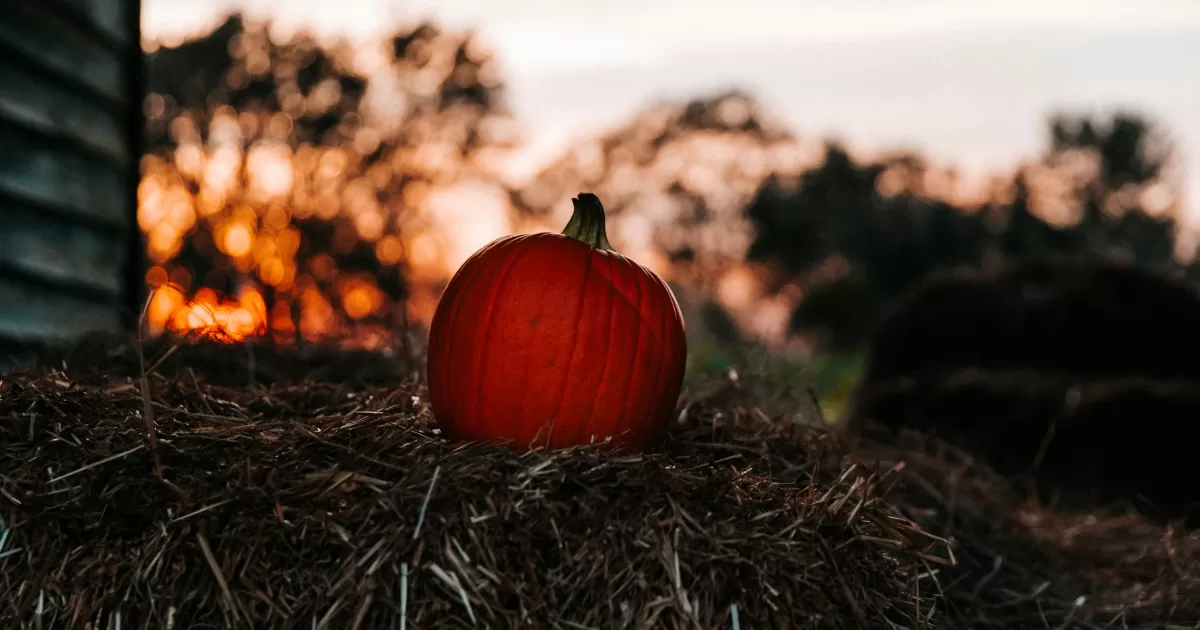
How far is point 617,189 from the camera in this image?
32.5 metres

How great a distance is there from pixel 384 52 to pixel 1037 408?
1980 centimetres

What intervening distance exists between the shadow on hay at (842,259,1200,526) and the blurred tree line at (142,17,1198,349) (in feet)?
1.62

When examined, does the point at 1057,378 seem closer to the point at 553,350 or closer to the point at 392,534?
the point at 553,350

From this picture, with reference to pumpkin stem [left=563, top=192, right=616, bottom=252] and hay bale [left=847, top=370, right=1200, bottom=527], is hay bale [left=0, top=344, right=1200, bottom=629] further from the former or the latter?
hay bale [left=847, top=370, right=1200, bottom=527]

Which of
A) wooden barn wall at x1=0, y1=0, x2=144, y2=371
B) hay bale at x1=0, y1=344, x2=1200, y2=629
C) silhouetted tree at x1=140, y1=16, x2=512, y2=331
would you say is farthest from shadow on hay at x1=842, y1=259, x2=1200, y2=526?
silhouetted tree at x1=140, y1=16, x2=512, y2=331

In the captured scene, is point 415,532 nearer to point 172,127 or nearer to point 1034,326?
point 1034,326

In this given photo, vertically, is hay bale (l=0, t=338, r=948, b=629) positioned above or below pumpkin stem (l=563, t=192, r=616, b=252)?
below

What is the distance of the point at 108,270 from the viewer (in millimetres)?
4281

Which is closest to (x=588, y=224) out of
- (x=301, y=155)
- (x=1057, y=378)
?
(x=1057, y=378)

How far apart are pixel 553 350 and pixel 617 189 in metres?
30.6

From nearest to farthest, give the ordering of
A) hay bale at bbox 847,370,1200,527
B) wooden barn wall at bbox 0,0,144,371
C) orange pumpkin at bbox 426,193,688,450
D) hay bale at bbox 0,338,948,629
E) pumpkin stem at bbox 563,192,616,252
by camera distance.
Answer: hay bale at bbox 0,338,948,629 < orange pumpkin at bbox 426,193,688,450 < pumpkin stem at bbox 563,192,616,252 < wooden barn wall at bbox 0,0,144,371 < hay bale at bbox 847,370,1200,527

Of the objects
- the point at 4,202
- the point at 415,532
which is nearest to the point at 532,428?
the point at 415,532

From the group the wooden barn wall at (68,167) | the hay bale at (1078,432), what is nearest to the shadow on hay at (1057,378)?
the hay bale at (1078,432)

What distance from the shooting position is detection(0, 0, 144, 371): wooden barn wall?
3607 millimetres
